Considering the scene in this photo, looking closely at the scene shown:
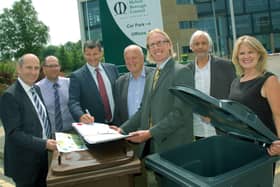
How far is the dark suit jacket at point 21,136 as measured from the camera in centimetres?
280

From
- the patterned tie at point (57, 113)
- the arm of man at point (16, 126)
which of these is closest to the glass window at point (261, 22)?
the patterned tie at point (57, 113)

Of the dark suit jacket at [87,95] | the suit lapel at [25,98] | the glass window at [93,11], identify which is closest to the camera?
the suit lapel at [25,98]

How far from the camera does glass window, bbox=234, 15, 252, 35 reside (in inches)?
1791

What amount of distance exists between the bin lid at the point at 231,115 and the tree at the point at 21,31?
49467 millimetres

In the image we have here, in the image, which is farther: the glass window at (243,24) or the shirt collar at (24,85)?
the glass window at (243,24)

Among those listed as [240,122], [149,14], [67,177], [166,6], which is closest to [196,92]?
[240,122]

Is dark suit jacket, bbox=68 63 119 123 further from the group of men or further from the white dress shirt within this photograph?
the white dress shirt

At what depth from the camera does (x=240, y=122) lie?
5.81 ft

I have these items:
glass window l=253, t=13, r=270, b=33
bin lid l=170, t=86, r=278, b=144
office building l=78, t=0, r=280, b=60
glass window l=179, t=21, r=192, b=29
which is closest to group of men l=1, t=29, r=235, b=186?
bin lid l=170, t=86, r=278, b=144

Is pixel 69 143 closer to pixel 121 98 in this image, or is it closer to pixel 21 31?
pixel 121 98

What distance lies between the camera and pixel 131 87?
353cm

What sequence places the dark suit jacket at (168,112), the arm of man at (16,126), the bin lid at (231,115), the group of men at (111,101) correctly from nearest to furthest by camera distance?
1. the bin lid at (231,115)
2. the dark suit jacket at (168,112)
3. the group of men at (111,101)
4. the arm of man at (16,126)

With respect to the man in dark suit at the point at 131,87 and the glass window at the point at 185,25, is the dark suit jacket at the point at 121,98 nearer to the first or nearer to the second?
the man in dark suit at the point at 131,87

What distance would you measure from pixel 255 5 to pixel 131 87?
4620cm
